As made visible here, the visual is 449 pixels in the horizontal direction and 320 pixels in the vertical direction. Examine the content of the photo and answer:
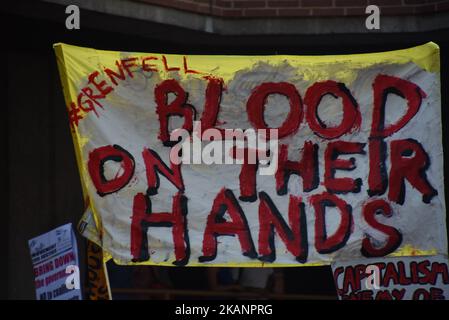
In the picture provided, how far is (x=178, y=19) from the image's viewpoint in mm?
9914

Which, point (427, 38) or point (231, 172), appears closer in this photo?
point (231, 172)

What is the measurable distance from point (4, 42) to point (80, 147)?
2868 mm

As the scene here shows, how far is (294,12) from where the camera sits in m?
10.2

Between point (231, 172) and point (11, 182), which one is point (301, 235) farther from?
point (11, 182)

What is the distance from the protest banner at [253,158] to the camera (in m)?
8.13

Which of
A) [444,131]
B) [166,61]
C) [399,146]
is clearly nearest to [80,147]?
[166,61]

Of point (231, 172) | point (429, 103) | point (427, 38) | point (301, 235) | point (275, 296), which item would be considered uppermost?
point (427, 38)

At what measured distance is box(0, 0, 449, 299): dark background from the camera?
10.4 metres

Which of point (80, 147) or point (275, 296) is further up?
point (80, 147)

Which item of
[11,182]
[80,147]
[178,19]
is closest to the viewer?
[80,147]

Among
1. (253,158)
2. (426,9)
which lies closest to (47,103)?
(253,158)

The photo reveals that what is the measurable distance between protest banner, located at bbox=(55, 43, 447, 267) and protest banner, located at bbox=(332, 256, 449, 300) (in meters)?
0.13

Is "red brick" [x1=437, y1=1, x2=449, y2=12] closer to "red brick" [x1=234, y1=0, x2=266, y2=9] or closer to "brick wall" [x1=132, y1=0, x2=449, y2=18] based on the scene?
"brick wall" [x1=132, y1=0, x2=449, y2=18]

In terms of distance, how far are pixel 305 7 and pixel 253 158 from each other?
8.45 feet
